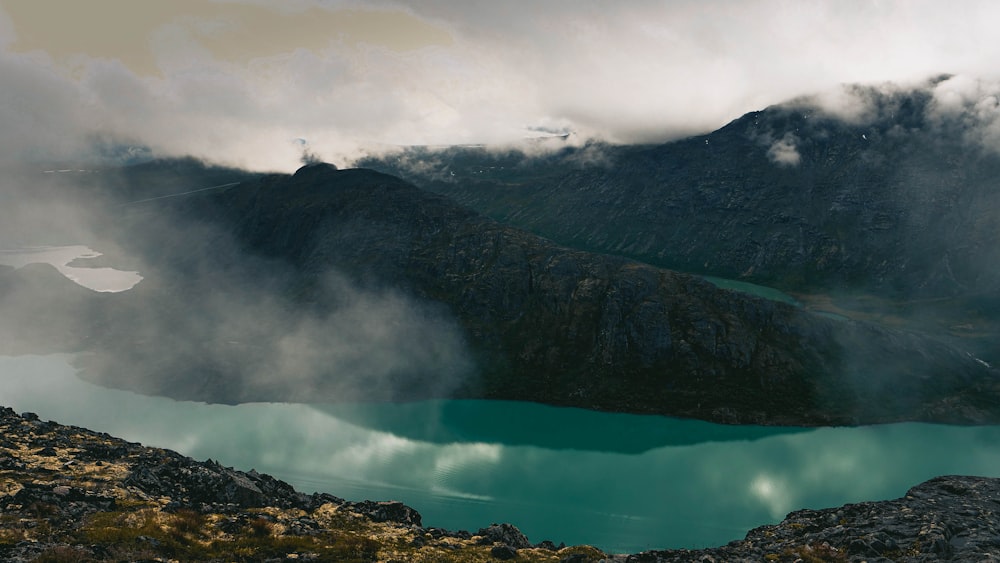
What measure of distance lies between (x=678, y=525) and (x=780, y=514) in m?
24.2

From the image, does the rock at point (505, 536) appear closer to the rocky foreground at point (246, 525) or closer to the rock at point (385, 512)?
the rocky foreground at point (246, 525)

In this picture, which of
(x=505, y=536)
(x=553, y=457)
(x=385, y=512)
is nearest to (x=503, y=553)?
(x=505, y=536)

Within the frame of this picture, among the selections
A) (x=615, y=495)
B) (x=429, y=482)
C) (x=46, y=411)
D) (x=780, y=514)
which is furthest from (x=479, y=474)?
(x=46, y=411)

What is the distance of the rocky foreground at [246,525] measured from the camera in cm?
4006

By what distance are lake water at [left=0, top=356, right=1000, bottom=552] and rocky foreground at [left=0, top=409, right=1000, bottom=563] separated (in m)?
44.1

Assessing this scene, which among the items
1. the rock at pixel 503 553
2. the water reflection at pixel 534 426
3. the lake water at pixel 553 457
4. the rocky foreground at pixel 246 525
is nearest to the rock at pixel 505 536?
the rocky foreground at pixel 246 525

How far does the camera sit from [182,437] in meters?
149

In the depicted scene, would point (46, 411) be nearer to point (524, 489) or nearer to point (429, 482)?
point (429, 482)

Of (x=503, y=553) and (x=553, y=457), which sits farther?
(x=553, y=457)

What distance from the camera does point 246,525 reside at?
46.5 metres

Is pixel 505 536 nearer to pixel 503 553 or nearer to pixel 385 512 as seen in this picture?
pixel 503 553

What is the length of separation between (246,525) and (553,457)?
111 meters

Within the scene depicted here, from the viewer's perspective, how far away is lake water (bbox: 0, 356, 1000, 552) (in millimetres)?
110625

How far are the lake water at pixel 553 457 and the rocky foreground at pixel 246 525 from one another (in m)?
44.1
